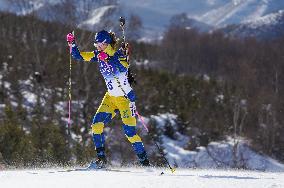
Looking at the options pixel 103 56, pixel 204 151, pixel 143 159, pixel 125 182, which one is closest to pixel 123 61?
pixel 103 56

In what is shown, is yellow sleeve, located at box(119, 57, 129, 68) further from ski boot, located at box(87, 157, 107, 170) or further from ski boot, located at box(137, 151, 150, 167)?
ski boot, located at box(87, 157, 107, 170)

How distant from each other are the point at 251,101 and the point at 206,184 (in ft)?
90.8

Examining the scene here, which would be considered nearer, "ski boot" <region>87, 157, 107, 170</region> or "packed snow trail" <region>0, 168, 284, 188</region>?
"packed snow trail" <region>0, 168, 284, 188</region>

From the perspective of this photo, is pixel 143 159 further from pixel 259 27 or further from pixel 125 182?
pixel 259 27

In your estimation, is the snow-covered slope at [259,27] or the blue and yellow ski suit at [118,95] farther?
the snow-covered slope at [259,27]

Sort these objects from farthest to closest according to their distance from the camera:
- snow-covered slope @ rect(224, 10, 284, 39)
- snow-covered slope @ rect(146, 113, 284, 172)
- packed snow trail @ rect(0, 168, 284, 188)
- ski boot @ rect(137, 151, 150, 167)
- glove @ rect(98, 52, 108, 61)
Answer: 1. snow-covered slope @ rect(224, 10, 284, 39)
2. snow-covered slope @ rect(146, 113, 284, 172)
3. ski boot @ rect(137, 151, 150, 167)
4. glove @ rect(98, 52, 108, 61)
5. packed snow trail @ rect(0, 168, 284, 188)

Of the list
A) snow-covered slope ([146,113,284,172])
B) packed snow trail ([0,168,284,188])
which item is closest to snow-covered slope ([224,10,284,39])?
snow-covered slope ([146,113,284,172])

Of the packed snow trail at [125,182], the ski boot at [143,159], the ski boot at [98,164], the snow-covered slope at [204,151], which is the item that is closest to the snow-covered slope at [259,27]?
the snow-covered slope at [204,151]

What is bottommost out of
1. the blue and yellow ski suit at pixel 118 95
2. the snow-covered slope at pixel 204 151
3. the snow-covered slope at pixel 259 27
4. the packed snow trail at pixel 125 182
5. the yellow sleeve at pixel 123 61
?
the snow-covered slope at pixel 204 151

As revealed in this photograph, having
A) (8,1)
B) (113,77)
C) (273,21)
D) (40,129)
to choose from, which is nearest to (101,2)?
(8,1)

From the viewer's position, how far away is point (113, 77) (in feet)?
26.7

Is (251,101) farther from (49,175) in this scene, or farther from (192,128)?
(49,175)

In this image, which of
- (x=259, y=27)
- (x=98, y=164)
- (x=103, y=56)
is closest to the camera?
(x=103, y=56)

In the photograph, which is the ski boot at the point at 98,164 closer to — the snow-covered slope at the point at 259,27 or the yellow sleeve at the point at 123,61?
the yellow sleeve at the point at 123,61
